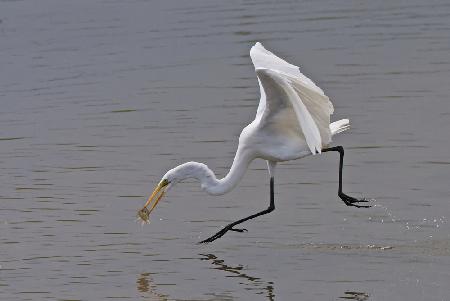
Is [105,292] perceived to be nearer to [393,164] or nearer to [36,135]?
[393,164]

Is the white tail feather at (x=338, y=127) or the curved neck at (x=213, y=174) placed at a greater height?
the white tail feather at (x=338, y=127)

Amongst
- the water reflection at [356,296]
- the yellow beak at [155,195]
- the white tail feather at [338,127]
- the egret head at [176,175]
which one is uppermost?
the white tail feather at [338,127]

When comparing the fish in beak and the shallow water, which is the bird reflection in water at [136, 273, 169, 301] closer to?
the shallow water

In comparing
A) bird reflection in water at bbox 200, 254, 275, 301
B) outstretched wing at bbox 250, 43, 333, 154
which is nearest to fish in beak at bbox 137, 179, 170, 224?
bird reflection in water at bbox 200, 254, 275, 301

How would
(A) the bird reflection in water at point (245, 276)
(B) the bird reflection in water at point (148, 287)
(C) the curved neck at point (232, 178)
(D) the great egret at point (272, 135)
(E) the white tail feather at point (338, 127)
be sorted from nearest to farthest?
(A) the bird reflection in water at point (245, 276) → (B) the bird reflection in water at point (148, 287) → (D) the great egret at point (272, 135) → (C) the curved neck at point (232, 178) → (E) the white tail feather at point (338, 127)

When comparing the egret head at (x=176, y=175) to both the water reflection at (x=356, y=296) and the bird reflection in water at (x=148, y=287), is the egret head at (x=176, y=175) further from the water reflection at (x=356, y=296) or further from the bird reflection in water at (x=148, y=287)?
the water reflection at (x=356, y=296)

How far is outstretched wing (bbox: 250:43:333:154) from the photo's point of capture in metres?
11.8

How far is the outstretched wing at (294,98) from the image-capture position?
11.8 metres

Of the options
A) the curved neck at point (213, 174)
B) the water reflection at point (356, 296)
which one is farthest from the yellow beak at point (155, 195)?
the water reflection at point (356, 296)

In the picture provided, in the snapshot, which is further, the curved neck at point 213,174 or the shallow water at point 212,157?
the curved neck at point 213,174

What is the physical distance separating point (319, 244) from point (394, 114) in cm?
621

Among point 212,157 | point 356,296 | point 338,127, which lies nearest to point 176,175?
point 338,127

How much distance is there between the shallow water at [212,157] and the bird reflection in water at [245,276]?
0.8 inches

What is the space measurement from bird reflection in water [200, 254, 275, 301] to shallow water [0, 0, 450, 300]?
0.02 metres
